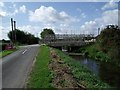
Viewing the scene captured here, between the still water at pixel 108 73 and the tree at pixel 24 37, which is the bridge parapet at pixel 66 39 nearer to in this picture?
the tree at pixel 24 37

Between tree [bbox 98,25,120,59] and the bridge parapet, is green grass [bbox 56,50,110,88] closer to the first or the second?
tree [bbox 98,25,120,59]

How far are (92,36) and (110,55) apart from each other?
54563mm

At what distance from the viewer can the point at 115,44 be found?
192 feet

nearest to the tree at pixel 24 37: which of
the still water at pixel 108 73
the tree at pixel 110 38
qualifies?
the tree at pixel 110 38

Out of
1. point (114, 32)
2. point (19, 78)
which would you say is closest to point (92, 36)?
point (114, 32)

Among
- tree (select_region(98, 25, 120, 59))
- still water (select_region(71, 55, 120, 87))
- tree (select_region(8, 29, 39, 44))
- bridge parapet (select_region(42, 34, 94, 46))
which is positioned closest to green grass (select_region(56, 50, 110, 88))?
still water (select_region(71, 55, 120, 87))

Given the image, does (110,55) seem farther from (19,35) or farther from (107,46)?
(19,35)

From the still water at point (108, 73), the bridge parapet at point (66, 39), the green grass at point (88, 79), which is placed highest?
the bridge parapet at point (66, 39)

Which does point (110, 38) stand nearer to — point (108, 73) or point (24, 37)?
point (108, 73)

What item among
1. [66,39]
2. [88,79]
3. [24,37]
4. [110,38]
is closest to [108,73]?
[88,79]

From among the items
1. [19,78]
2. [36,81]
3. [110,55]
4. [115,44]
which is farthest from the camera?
[115,44]

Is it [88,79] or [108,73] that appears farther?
[108,73]

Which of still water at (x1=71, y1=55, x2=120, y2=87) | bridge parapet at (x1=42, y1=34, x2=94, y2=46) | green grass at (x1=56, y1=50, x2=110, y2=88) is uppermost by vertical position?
bridge parapet at (x1=42, y1=34, x2=94, y2=46)

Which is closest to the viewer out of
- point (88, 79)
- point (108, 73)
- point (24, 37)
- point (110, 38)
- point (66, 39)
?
point (88, 79)
